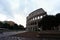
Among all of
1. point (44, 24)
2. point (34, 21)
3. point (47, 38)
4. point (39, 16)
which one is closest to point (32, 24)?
point (34, 21)

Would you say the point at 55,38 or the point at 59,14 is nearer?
the point at 55,38

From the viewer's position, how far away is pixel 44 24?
3594 centimetres

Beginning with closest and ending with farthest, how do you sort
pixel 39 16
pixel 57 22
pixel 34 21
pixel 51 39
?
pixel 51 39 → pixel 57 22 → pixel 39 16 → pixel 34 21

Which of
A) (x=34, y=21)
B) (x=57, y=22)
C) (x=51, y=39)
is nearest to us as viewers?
(x=51, y=39)

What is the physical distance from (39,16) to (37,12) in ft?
5.46

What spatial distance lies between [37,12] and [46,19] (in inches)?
423

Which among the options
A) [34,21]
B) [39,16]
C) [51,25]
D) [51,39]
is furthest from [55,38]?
[34,21]

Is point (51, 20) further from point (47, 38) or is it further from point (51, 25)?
point (47, 38)

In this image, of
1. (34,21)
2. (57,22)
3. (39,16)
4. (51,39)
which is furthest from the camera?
(34,21)

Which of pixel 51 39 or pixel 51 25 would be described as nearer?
pixel 51 39

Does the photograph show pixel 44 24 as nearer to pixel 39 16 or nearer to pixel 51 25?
pixel 51 25

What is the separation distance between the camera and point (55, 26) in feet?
115

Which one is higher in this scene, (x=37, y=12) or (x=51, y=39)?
(x=37, y=12)

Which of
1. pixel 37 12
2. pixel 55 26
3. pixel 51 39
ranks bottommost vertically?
pixel 51 39
